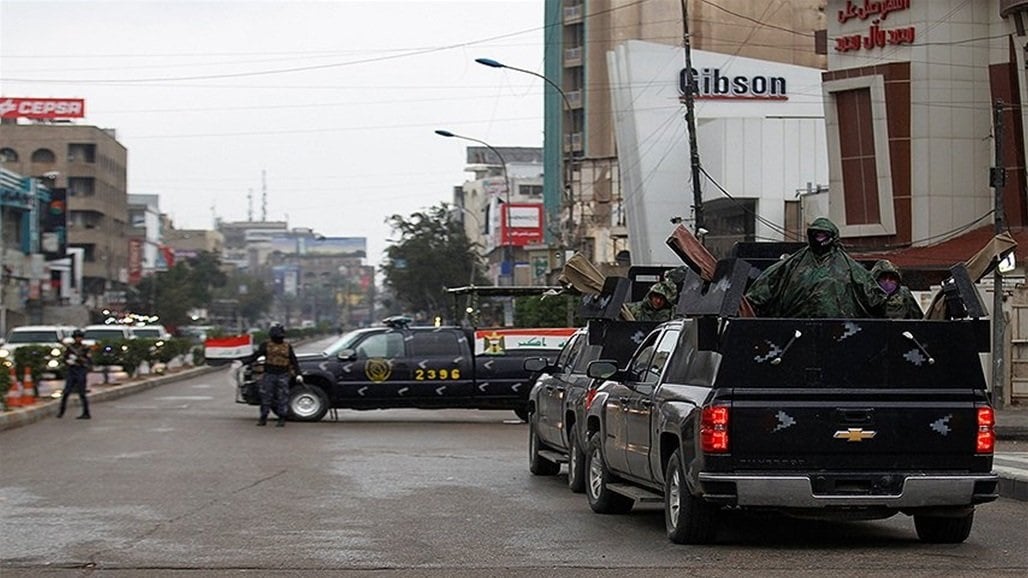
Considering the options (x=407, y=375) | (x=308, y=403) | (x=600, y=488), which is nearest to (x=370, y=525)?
(x=600, y=488)

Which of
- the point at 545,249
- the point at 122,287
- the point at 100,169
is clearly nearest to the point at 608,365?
the point at 545,249

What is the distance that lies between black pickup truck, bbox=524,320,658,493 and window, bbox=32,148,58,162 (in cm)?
10051

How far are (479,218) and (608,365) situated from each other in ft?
420

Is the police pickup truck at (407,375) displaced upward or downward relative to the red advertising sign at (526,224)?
downward

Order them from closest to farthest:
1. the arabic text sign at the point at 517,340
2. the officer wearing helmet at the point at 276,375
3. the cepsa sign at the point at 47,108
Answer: the officer wearing helmet at the point at 276,375 → the arabic text sign at the point at 517,340 → the cepsa sign at the point at 47,108

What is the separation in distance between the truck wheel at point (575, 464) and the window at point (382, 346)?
13.1 meters

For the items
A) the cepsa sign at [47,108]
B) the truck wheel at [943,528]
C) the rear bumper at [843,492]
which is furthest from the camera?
the cepsa sign at [47,108]

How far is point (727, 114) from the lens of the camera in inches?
2264

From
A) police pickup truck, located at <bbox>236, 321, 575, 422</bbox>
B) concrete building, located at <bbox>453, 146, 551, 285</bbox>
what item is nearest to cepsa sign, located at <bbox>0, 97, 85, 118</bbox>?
concrete building, located at <bbox>453, 146, 551, 285</bbox>

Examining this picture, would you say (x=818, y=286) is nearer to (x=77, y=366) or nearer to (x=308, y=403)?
(x=308, y=403)

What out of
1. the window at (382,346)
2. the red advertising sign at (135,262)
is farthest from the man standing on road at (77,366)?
the red advertising sign at (135,262)

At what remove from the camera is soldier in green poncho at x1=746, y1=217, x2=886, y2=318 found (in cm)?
1120

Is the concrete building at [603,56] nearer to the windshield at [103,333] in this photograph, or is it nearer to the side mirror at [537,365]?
the windshield at [103,333]

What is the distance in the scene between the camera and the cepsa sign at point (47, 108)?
346 feet
